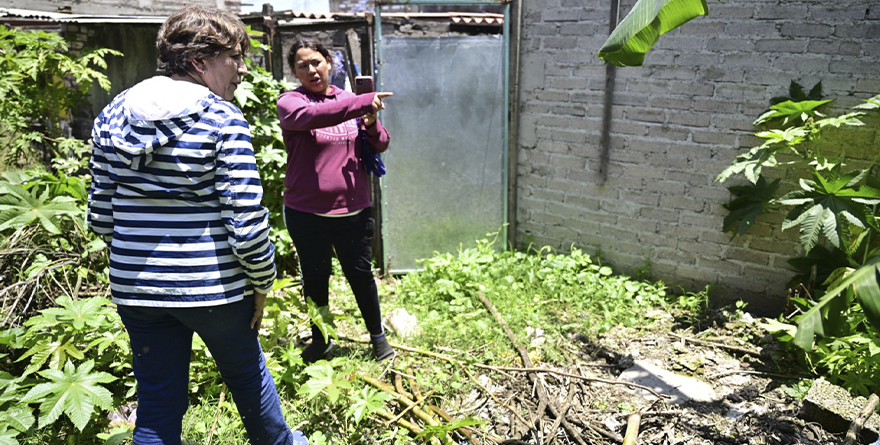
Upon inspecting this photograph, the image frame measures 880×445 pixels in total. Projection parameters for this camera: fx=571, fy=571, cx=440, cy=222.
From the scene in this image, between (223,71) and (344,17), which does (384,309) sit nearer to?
(344,17)

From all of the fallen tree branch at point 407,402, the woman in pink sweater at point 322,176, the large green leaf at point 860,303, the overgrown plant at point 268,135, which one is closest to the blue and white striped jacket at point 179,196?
the woman in pink sweater at point 322,176

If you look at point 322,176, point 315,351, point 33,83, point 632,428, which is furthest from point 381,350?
point 33,83

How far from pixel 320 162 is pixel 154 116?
4.13 feet

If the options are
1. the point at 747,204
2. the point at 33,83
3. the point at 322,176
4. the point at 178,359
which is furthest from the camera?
the point at 33,83

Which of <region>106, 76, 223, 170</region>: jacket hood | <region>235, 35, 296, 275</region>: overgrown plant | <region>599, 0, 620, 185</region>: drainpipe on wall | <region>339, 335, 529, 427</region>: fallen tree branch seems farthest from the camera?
<region>235, 35, 296, 275</region>: overgrown plant

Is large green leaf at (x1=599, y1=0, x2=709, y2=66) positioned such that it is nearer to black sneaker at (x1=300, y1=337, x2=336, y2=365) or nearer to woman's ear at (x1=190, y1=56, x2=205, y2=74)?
woman's ear at (x1=190, y1=56, x2=205, y2=74)

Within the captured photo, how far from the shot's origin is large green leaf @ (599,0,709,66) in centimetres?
219

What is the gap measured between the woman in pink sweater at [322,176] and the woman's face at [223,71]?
782mm

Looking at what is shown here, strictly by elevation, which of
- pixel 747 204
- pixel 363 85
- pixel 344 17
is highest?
pixel 344 17

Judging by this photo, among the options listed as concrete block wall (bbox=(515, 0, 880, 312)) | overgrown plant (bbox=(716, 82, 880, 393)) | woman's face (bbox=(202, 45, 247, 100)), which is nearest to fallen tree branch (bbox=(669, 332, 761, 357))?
overgrown plant (bbox=(716, 82, 880, 393))

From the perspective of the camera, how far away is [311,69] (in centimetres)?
292

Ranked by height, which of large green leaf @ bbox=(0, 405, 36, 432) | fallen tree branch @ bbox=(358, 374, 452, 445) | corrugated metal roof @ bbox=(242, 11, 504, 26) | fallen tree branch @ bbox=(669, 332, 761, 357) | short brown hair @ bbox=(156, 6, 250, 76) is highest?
corrugated metal roof @ bbox=(242, 11, 504, 26)

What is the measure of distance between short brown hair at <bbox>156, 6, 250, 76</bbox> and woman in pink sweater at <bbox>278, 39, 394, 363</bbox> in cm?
89

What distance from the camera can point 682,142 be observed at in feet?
13.1
